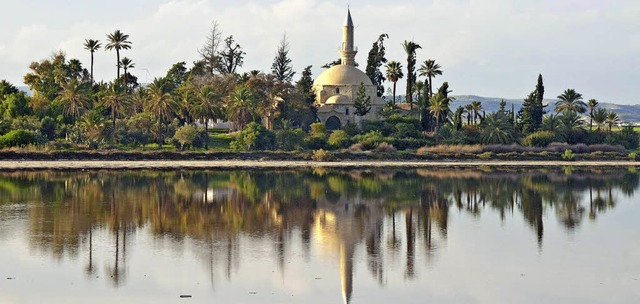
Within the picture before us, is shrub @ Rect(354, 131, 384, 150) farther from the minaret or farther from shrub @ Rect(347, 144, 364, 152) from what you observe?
the minaret

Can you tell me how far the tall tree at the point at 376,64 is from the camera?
112m

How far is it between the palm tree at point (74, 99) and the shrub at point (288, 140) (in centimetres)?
1775

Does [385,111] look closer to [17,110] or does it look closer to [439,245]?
[17,110]

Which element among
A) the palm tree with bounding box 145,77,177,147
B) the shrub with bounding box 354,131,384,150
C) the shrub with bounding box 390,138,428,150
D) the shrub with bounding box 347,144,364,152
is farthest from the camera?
the shrub with bounding box 390,138,428,150

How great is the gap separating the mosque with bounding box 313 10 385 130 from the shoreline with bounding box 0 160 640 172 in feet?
68.2

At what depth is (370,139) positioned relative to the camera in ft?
293

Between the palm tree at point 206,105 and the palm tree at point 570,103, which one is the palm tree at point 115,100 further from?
the palm tree at point 570,103

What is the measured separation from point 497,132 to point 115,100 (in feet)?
116

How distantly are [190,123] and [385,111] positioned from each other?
20.6m

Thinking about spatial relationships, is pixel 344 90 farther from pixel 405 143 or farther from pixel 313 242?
pixel 313 242

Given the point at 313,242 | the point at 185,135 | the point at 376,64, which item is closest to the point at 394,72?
the point at 376,64

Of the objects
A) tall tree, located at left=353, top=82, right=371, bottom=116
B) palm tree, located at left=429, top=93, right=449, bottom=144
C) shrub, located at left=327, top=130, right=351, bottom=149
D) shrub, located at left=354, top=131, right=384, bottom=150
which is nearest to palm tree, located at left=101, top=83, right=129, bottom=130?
shrub, located at left=327, top=130, right=351, bottom=149

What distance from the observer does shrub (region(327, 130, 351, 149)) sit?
8862 cm

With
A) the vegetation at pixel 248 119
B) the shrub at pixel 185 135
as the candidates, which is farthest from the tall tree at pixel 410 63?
the shrub at pixel 185 135
